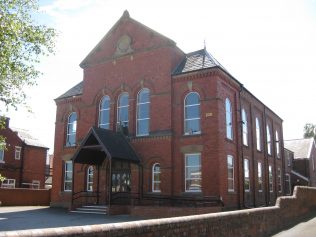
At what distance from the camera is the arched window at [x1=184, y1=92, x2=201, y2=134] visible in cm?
2206

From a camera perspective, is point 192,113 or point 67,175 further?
point 67,175

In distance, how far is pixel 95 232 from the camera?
20.1 feet

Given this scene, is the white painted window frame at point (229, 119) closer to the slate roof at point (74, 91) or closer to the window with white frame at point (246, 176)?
the window with white frame at point (246, 176)

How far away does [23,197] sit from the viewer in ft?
97.9

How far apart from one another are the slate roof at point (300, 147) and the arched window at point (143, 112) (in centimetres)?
3007

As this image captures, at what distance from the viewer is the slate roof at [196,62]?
883 inches

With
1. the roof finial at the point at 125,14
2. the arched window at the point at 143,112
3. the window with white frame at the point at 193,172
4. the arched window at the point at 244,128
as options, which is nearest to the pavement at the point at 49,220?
the window with white frame at the point at 193,172

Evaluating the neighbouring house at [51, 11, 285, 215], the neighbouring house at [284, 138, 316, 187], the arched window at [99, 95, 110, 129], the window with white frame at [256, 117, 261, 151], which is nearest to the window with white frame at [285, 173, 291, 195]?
the neighbouring house at [284, 138, 316, 187]

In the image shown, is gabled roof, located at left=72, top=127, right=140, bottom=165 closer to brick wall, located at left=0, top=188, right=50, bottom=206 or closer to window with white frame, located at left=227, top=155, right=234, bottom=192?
window with white frame, located at left=227, top=155, right=234, bottom=192

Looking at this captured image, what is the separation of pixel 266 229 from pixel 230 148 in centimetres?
817

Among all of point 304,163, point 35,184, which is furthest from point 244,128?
point 35,184

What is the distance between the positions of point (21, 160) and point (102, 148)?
874 inches

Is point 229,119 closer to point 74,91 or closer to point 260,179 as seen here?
point 260,179

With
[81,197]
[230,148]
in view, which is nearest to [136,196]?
[81,197]
